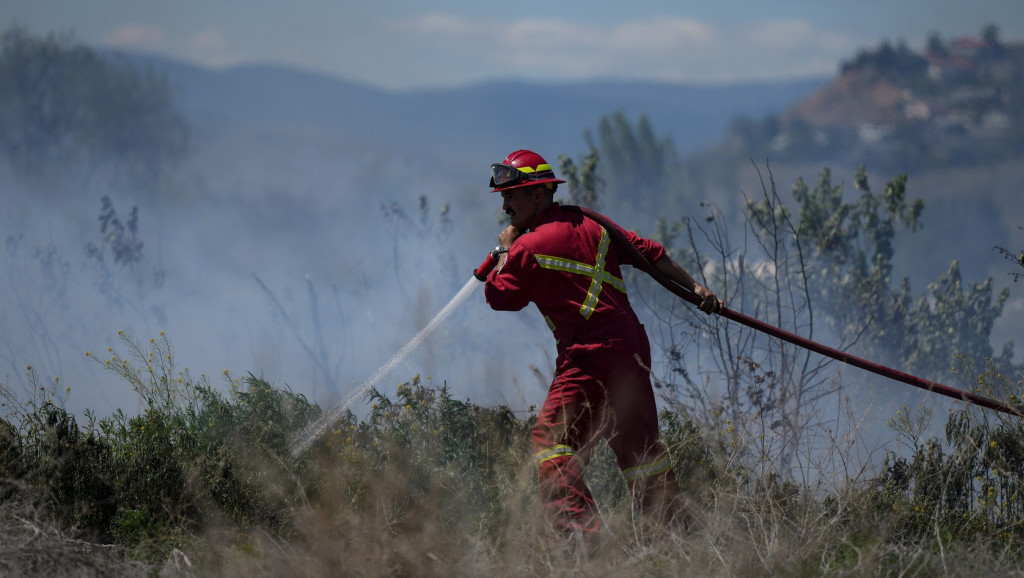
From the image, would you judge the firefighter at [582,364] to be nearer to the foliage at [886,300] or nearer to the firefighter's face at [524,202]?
the firefighter's face at [524,202]

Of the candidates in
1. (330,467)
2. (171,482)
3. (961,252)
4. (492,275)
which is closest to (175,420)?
(171,482)

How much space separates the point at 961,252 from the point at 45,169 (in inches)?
1147

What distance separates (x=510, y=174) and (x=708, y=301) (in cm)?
114

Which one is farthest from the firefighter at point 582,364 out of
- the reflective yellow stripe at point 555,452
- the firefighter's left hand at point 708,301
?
the firefighter's left hand at point 708,301

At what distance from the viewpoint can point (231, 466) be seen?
217 inches

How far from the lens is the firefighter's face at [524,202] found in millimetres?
5062

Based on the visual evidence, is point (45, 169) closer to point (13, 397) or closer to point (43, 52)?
point (43, 52)

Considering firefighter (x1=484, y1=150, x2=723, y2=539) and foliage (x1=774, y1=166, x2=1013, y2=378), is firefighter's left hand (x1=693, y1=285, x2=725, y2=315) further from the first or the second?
foliage (x1=774, y1=166, x2=1013, y2=378)

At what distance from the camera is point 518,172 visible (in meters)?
5.00

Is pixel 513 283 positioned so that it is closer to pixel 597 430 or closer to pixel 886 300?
pixel 597 430

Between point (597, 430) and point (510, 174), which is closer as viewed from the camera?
point (597, 430)

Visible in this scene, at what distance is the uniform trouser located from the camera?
4.69 meters

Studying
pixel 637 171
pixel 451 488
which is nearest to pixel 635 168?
pixel 637 171

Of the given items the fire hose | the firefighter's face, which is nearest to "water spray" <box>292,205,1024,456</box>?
the fire hose
